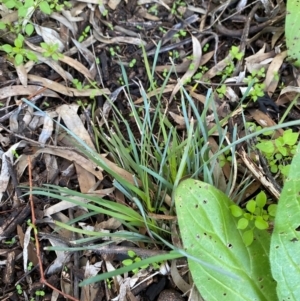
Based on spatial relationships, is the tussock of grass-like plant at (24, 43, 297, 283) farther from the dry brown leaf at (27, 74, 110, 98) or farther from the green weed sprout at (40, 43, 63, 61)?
the green weed sprout at (40, 43, 63, 61)

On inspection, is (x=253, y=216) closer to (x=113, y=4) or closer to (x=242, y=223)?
(x=242, y=223)

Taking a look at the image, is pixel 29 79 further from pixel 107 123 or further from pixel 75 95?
pixel 107 123

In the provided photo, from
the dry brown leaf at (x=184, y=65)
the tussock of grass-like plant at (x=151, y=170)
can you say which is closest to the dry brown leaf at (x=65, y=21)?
the dry brown leaf at (x=184, y=65)

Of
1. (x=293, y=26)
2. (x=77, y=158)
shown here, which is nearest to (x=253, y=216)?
(x=77, y=158)

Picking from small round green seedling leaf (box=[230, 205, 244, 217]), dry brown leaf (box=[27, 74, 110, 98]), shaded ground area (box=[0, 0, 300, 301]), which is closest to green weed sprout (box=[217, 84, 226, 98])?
shaded ground area (box=[0, 0, 300, 301])

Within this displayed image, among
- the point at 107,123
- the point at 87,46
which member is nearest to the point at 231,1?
the point at 87,46

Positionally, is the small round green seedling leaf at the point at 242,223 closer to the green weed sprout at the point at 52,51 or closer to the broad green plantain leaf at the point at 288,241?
the broad green plantain leaf at the point at 288,241

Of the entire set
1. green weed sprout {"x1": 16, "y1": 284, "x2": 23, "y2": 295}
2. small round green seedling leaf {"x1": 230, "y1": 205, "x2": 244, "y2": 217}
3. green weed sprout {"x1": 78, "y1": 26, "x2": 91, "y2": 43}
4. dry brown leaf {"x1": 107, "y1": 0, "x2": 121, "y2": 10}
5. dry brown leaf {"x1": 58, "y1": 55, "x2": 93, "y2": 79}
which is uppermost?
dry brown leaf {"x1": 107, "y1": 0, "x2": 121, "y2": 10}
